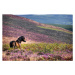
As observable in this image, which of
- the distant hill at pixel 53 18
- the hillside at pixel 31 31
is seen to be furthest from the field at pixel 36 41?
the distant hill at pixel 53 18

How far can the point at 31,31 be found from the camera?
23.1 feet

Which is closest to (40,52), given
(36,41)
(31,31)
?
(36,41)

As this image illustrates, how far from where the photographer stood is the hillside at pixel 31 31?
6.79 m

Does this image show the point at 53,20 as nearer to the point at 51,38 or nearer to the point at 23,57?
the point at 51,38

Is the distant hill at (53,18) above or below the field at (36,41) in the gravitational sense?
above

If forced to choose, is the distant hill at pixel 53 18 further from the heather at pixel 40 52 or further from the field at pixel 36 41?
the heather at pixel 40 52

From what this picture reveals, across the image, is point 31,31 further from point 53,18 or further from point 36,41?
point 53,18

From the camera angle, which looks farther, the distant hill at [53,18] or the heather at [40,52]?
the distant hill at [53,18]

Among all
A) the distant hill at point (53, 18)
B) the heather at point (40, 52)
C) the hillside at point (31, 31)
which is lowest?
the heather at point (40, 52)

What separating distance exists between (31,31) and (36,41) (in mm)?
588

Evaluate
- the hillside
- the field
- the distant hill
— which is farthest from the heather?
the distant hill

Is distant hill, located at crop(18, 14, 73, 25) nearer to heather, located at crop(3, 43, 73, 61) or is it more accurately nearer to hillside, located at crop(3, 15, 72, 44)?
hillside, located at crop(3, 15, 72, 44)

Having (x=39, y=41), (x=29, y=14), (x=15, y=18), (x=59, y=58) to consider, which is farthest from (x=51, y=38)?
(x=15, y=18)

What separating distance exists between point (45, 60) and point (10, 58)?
1.67 m
